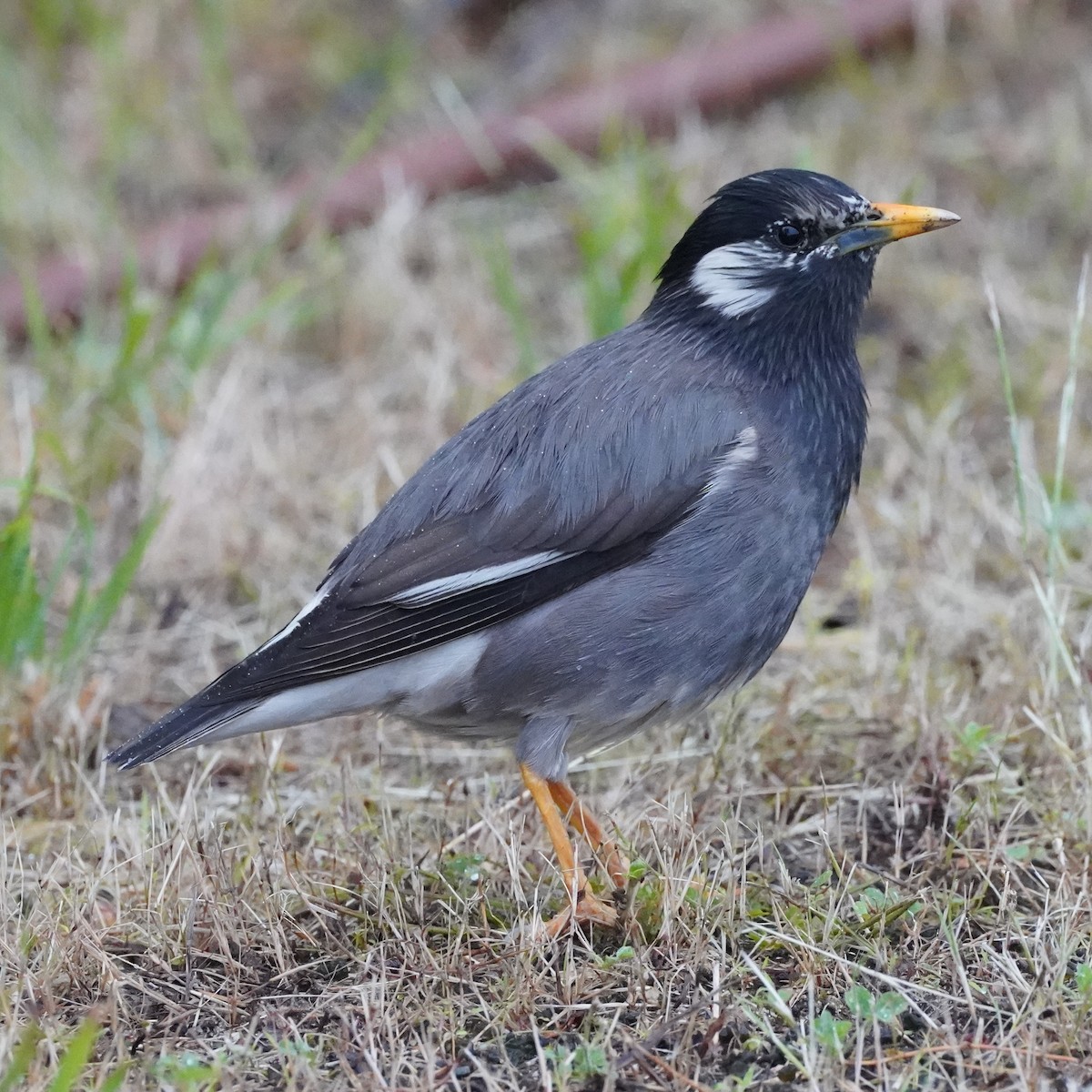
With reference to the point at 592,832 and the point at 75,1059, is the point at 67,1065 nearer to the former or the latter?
the point at 75,1059

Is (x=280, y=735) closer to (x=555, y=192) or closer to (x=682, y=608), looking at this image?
(x=682, y=608)

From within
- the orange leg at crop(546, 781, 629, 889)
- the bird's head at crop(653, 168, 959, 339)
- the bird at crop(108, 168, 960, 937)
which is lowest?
the orange leg at crop(546, 781, 629, 889)

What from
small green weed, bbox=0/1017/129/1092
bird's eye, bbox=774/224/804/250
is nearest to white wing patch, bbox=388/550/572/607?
bird's eye, bbox=774/224/804/250

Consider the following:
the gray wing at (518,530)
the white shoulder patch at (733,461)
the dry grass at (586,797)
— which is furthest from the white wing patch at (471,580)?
the dry grass at (586,797)

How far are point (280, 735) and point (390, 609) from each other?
2.45 ft

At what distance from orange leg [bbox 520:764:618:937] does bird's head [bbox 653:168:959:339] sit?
1236mm

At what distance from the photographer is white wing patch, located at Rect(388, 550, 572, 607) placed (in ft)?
11.9

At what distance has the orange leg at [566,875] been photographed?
3291 mm

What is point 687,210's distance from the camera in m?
6.09

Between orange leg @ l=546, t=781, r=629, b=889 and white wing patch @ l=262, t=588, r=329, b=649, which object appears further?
white wing patch @ l=262, t=588, r=329, b=649

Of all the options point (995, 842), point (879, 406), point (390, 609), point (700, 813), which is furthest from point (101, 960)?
point (879, 406)

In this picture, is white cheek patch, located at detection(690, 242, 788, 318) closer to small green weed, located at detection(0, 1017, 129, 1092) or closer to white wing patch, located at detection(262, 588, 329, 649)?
white wing patch, located at detection(262, 588, 329, 649)

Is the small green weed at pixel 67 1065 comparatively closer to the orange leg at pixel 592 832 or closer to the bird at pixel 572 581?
the bird at pixel 572 581

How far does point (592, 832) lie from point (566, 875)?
330 mm
